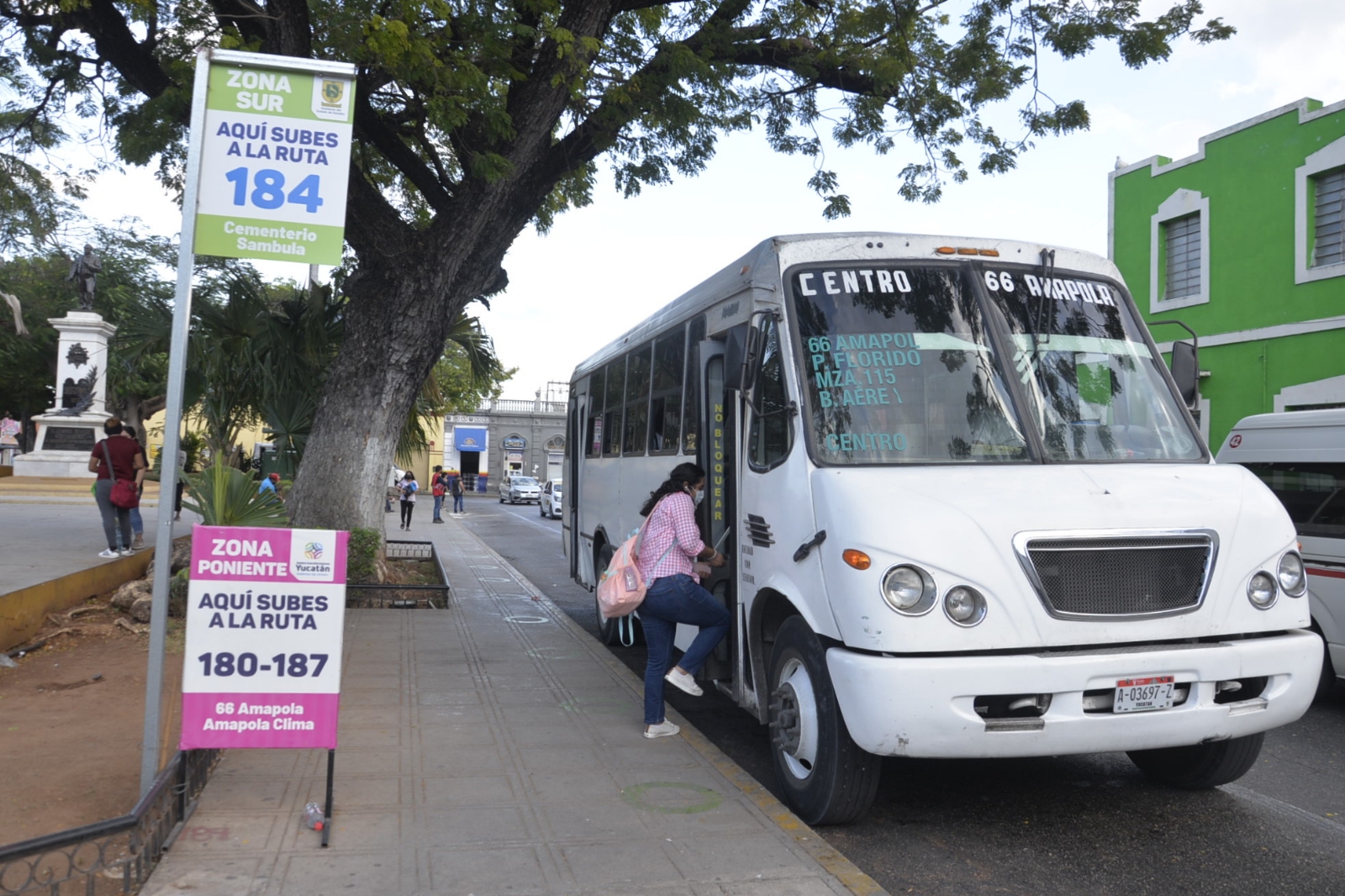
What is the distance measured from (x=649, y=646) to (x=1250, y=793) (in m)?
3.37

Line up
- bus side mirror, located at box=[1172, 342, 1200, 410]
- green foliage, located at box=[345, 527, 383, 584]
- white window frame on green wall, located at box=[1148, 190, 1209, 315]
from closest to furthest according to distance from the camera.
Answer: bus side mirror, located at box=[1172, 342, 1200, 410] < green foliage, located at box=[345, 527, 383, 584] < white window frame on green wall, located at box=[1148, 190, 1209, 315]

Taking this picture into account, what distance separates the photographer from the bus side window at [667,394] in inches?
288

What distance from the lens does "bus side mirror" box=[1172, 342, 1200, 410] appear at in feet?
18.2

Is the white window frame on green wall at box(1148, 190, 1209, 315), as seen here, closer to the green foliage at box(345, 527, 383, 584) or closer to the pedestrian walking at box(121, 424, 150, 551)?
the green foliage at box(345, 527, 383, 584)

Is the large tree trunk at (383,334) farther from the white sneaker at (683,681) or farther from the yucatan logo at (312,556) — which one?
the yucatan logo at (312,556)

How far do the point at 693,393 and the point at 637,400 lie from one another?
1.75m

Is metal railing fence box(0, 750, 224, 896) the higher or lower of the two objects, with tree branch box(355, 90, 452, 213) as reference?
lower

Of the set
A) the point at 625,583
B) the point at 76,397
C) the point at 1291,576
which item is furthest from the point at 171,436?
the point at 76,397

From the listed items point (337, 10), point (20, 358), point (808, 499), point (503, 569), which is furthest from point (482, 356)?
point (20, 358)

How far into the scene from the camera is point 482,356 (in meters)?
15.3

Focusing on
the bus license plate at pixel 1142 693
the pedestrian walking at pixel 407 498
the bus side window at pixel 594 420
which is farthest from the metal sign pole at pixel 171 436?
the pedestrian walking at pixel 407 498

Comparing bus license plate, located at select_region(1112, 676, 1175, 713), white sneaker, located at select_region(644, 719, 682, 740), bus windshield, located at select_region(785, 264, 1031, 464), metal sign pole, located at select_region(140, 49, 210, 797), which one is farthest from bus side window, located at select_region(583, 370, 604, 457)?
bus license plate, located at select_region(1112, 676, 1175, 713)

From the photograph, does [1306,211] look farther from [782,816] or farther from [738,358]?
[782,816]

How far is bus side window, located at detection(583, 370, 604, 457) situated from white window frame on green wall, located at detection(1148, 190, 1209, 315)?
12.5 meters
